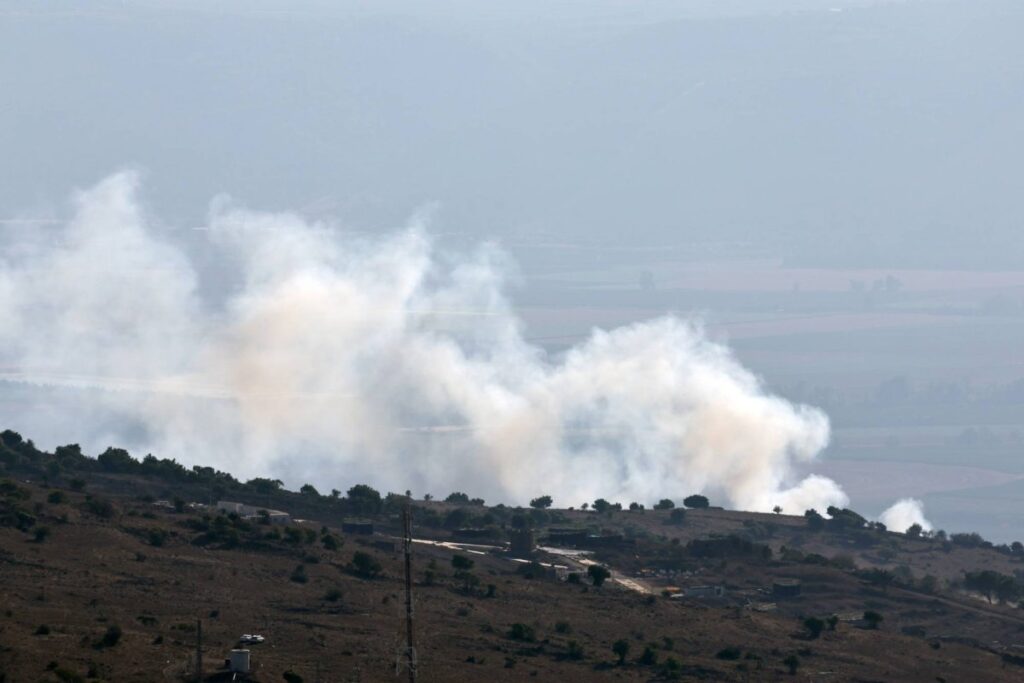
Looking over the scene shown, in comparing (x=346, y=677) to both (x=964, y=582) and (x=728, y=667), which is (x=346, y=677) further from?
(x=964, y=582)

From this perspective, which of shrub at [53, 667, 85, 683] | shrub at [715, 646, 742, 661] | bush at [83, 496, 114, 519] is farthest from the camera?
bush at [83, 496, 114, 519]

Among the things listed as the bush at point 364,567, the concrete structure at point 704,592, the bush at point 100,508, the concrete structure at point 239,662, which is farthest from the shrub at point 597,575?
the concrete structure at point 239,662

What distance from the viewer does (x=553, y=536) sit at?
123625mm

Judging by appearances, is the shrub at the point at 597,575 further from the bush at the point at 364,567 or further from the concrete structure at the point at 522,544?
the bush at the point at 364,567

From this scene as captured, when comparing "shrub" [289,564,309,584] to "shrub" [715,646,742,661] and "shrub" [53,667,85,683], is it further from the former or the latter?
"shrub" [53,667,85,683]

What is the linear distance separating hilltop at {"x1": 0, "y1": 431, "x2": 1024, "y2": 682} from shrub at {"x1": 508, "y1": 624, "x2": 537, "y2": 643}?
10 centimetres

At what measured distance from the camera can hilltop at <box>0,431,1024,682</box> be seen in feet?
261

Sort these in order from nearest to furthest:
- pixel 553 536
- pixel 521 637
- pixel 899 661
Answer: pixel 521 637
pixel 899 661
pixel 553 536

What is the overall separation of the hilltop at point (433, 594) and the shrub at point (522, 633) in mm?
96

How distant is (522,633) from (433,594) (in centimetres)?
778

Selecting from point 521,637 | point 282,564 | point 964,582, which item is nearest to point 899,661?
point 521,637

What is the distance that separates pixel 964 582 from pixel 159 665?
64.5 m

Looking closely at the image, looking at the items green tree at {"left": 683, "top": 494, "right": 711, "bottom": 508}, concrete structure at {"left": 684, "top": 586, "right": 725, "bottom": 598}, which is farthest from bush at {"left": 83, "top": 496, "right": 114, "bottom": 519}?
green tree at {"left": 683, "top": 494, "right": 711, "bottom": 508}

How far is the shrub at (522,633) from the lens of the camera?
290ft
